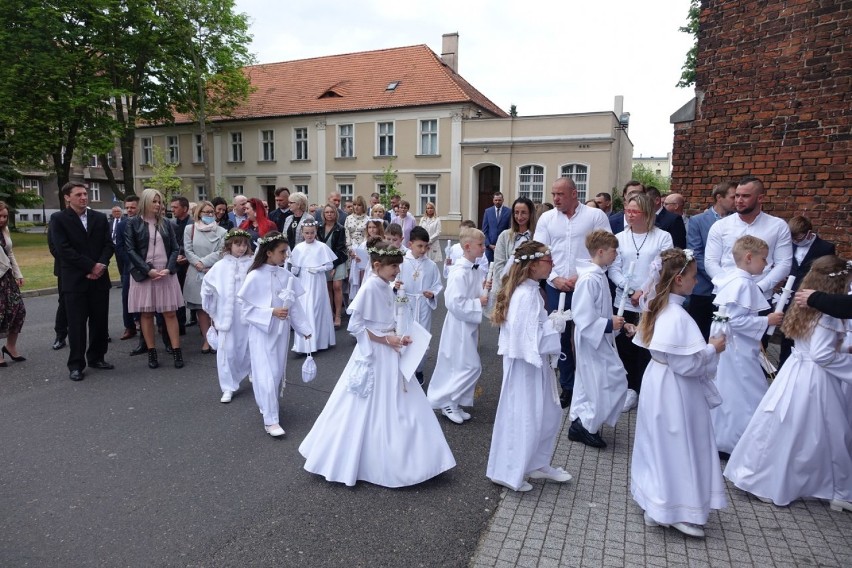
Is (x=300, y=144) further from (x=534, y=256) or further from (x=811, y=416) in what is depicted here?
(x=811, y=416)

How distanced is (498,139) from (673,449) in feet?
93.7

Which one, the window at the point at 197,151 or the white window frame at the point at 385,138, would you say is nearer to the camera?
the white window frame at the point at 385,138

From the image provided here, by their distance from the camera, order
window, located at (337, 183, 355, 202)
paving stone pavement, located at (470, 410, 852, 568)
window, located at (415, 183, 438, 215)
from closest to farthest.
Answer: paving stone pavement, located at (470, 410, 852, 568) < window, located at (415, 183, 438, 215) < window, located at (337, 183, 355, 202)

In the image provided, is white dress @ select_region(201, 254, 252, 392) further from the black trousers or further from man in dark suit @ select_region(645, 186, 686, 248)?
man in dark suit @ select_region(645, 186, 686, 248)

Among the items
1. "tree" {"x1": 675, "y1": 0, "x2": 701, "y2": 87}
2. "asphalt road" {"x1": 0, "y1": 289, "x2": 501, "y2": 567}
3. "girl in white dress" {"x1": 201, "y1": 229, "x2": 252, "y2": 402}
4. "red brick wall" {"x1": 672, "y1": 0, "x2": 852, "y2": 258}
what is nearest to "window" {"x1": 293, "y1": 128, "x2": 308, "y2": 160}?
"tree" {"x1": 675, "y1": 0, "x2": 701, "y2": 87}

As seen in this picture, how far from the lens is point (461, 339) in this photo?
5.51m

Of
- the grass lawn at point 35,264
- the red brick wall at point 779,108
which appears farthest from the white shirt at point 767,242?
the grass lawn at point 35,264

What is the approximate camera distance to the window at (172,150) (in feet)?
135

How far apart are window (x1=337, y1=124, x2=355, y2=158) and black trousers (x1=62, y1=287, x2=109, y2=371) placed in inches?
1138

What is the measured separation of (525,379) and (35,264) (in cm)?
1838

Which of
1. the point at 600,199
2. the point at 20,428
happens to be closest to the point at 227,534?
the point at 20,428

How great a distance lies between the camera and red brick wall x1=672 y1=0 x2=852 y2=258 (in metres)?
6.49

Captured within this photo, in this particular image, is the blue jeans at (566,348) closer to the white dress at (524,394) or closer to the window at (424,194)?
the white dress at (524,394)

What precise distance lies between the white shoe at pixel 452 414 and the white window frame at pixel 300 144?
32.9 metres
